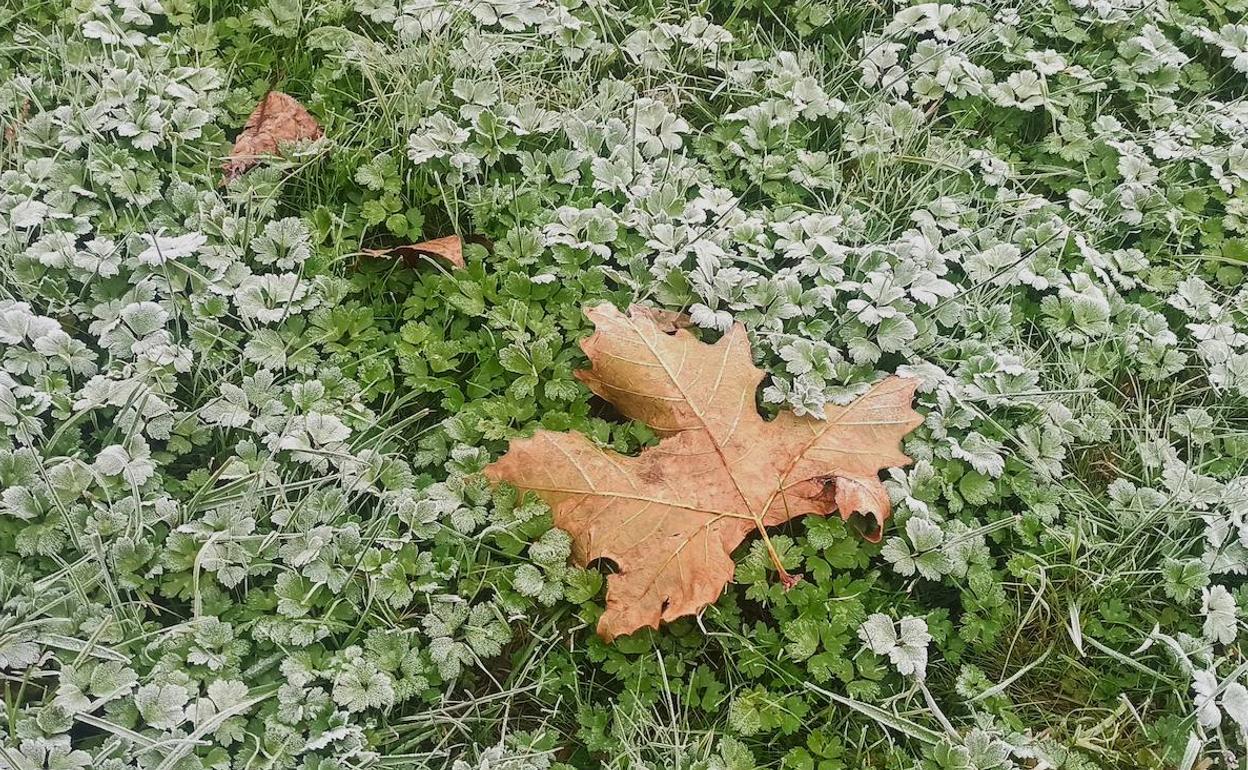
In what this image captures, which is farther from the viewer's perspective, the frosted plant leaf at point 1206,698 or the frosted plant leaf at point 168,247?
the frosted plant leaf at point 168,247

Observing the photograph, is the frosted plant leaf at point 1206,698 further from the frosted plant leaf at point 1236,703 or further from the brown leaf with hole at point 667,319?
the brown leaf with hole at point 667,319

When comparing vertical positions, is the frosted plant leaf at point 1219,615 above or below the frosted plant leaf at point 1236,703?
above

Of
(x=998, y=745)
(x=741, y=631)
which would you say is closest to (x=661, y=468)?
(x=741, y=631)

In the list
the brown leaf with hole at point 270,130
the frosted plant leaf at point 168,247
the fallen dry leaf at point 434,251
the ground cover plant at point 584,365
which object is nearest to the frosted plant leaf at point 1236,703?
the ground cover plant at point 584,365

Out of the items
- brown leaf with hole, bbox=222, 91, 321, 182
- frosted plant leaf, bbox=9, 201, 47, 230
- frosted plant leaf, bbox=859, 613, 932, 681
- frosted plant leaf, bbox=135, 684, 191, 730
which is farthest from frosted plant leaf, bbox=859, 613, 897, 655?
frosted plant leaf, bbox=9, 201, 47, 230

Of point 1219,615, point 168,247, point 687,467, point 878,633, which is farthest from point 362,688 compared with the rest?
point 1219,615

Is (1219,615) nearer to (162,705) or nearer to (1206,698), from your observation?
(1206,698)

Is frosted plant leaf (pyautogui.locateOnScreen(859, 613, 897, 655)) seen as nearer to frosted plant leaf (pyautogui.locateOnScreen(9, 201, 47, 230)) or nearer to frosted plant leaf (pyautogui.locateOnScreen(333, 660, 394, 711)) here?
frosted plant leaf (pyautogui.locateOnScreen(333, 660, 394, 711))

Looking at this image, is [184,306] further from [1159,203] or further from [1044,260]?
[1159,203]
